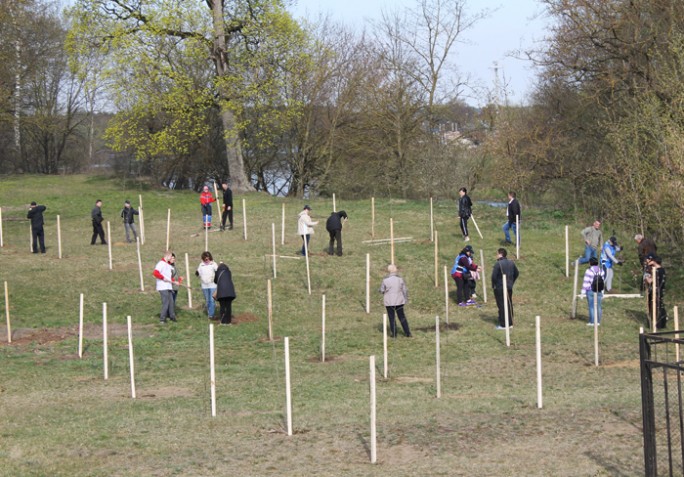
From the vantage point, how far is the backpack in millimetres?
21125

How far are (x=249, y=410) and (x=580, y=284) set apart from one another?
15027 mm

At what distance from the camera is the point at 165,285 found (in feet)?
74.1

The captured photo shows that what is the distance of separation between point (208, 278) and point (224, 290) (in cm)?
112

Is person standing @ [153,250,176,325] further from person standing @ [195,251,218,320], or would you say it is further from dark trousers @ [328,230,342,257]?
dark trousers @ [328,230,342,257]

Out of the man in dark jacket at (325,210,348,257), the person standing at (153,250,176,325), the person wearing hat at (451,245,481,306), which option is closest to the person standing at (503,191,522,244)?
the person wearing hat at (451,245,481,306)

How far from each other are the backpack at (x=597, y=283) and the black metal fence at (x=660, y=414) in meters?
4.49

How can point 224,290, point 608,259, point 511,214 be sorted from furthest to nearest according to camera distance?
point 511,214
point 608,259
point 224,290

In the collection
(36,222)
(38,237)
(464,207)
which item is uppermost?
(464,207)

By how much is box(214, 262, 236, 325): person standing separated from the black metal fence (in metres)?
10.1

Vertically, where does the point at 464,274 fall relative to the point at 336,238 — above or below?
below

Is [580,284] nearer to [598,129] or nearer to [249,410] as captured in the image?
[598,129]

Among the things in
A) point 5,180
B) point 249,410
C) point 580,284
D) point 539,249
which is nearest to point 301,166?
point 5,180

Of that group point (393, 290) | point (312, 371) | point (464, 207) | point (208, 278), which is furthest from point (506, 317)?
point (464, 207)

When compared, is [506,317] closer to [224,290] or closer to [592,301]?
[592,301]
